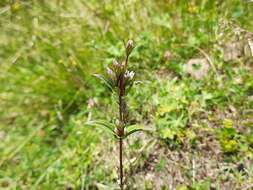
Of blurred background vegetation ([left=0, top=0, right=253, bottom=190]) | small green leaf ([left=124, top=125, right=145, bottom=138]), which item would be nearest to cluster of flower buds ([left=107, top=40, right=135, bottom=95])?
small green leaf ([left=124, top=125, right=145, bottom=138])

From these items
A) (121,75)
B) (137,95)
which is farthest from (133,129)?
(137,95)

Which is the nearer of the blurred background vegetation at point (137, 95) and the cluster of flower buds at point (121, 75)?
the cluster of flower buds at point (121, 75)

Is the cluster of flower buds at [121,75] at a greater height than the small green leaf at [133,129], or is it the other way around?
the cluster of flower buds at [121,75]

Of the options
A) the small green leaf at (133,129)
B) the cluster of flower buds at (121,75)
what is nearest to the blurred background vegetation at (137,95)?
the small green leaf at (133,129)

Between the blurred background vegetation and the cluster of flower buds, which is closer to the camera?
the cluster of flower buds

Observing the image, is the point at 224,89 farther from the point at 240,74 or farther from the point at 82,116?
the point at 82,116

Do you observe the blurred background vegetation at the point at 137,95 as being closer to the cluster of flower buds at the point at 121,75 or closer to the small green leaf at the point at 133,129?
the small green leaf at the point at 133,129

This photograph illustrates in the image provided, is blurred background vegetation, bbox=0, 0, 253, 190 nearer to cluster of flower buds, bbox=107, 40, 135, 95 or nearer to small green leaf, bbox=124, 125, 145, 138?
small green leaf, bbox=124, 125, 145, 138

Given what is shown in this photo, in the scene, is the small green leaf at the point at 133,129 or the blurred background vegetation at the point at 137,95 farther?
the blurred background vegetation at the point at 137,95
